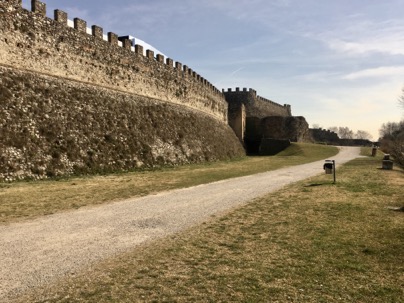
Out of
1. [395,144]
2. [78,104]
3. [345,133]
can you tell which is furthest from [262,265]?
[345,133]

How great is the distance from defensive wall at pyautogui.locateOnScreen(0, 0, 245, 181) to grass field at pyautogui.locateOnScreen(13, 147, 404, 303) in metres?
11.3

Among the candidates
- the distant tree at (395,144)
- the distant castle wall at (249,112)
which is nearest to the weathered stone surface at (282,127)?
the distant castle wall at (249,112)

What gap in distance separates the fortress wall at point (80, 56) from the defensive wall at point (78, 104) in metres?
0.06

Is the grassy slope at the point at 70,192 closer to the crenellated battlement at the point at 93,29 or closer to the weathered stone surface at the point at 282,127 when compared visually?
the crenellated battlement at the point at 93,29

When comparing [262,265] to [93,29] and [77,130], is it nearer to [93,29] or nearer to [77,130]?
[77,130]

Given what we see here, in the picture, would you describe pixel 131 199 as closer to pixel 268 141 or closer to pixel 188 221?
pixel 188 221

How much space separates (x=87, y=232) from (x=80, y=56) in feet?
60.9

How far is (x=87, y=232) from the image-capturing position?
25.6ft

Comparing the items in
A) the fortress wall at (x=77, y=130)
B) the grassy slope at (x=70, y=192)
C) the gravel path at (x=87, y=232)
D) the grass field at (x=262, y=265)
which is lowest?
the grass field at (x=262, y=265)

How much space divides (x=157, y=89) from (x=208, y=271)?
27.9m

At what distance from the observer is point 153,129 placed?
27484mm

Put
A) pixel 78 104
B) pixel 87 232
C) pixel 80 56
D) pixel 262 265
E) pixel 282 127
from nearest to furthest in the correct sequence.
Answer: pixel 262 265 → pixel 87 232 → pixel 78 104 → pixel 80 56 → pixel 282 127

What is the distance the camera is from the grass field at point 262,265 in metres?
4.69

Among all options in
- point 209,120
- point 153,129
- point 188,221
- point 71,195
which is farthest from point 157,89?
point 188,221
